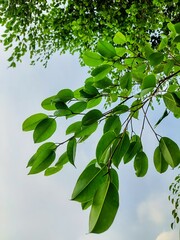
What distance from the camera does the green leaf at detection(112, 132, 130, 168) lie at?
124cm

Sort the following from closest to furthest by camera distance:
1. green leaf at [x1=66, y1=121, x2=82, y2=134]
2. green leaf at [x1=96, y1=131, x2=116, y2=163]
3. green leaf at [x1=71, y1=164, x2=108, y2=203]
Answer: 1. green leaf at [x1=71, y1=164, x2=108, y2=203]
2. green leaf at [x1=96, y1=131, x2=116, y2=163]
3. green leaf at [x1=66, y1=121, x2=82, y2=134]

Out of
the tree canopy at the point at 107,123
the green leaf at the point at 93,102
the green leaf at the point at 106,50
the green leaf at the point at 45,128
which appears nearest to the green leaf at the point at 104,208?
the tree canopy at the point at 107,123

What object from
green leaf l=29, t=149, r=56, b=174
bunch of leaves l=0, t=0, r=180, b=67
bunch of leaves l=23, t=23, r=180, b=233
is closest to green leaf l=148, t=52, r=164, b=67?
bunch of leaves l=23, t=23, r=180, b=233

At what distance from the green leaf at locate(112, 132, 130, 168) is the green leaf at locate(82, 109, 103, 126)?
113 mm

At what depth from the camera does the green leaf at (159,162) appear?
55.2 inches

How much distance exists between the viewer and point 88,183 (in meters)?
1.05

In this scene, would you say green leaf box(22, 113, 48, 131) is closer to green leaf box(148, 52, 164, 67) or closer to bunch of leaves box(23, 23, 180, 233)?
bunch of leaves box(23, 23, 180, 233)

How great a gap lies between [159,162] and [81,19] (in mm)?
7344

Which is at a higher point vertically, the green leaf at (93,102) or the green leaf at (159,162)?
the green leaf at (93,102)

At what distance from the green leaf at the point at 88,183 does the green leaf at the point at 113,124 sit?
34 cm

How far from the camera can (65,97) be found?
4.77 feet

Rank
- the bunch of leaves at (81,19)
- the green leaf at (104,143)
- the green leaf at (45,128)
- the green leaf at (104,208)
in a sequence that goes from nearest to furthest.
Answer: the green leaf at (104,208)
the green leaf at (104,143)
the green leaf at (45,128)
the bunch of leaves at (81,19)

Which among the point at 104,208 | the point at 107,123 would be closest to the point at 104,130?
the point at 107,123

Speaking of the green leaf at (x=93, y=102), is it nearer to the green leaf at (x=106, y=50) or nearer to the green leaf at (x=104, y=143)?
the green leaf at (x=106, y=50)
